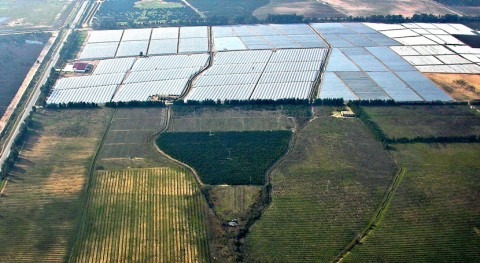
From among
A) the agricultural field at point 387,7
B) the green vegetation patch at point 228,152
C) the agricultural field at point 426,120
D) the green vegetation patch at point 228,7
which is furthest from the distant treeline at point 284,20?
the green vegetation patch at point 228,152

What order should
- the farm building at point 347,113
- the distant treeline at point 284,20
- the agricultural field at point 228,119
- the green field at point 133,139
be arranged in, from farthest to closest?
1. the distant treeline at point 284,20
2. the farm building at point 347,113
3. the agricultural field at point 228,119
4. the green field at point 133,139

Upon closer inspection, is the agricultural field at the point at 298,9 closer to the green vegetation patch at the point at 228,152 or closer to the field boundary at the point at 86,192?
the green vegetation patch at the point at 228,152

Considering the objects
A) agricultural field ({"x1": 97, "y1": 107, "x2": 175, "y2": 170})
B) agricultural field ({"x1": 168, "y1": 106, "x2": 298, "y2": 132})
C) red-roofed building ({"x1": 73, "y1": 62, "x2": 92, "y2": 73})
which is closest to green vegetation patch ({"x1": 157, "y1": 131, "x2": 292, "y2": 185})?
agricultural field ({"x1": 168, "y1": 106, "x2": 298, "y2": 132})

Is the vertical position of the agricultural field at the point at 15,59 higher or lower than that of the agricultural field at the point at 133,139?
lower

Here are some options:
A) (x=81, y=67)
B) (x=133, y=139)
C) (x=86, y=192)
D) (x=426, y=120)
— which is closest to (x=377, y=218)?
(x=426, y=120)

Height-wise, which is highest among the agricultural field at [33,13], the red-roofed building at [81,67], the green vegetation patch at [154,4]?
the red-roofed building at [81,67]

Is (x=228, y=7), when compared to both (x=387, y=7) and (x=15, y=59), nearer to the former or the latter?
(x=387, y=7)

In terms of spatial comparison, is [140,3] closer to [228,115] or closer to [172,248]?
[228,115]
